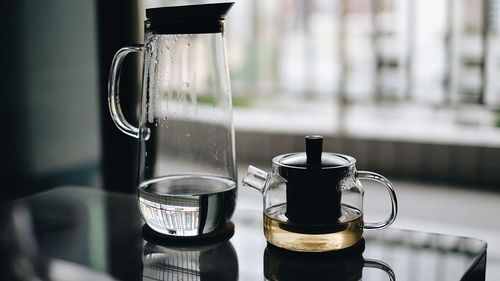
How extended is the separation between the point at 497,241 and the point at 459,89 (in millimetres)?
1340

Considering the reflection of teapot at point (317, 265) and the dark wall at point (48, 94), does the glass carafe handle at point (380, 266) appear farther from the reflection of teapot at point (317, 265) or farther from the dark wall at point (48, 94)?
the dark wall at point (48, 94)

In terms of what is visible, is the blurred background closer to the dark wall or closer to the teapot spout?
the dark wall

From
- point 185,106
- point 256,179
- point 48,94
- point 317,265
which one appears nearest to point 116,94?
point 185,106

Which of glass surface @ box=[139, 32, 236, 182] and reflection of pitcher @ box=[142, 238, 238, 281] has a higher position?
glass surface @ box=[139, 32, 236, 182]

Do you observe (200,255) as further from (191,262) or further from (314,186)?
(314,186)

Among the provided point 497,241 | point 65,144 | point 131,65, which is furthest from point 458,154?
point 65,144

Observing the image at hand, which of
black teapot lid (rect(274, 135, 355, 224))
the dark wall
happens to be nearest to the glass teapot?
black teapot lid (rect(274, 135, 355, 224))

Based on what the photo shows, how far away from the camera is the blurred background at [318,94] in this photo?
193 centimetres

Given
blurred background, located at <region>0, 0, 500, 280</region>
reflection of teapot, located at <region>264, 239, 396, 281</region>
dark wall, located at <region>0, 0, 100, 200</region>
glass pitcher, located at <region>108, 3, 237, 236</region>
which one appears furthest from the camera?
blurred background, located at <region>0, 0, 500, 280</region>

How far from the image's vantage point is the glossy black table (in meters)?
0.65

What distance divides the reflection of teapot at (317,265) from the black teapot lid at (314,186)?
4 centimetres

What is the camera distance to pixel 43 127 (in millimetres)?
1948

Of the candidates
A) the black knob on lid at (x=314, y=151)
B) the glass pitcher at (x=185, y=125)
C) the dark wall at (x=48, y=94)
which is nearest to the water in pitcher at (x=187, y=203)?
the glass pitcher at (x=185, y=125)

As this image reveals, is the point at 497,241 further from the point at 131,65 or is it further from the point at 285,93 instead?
the point at 285,93
